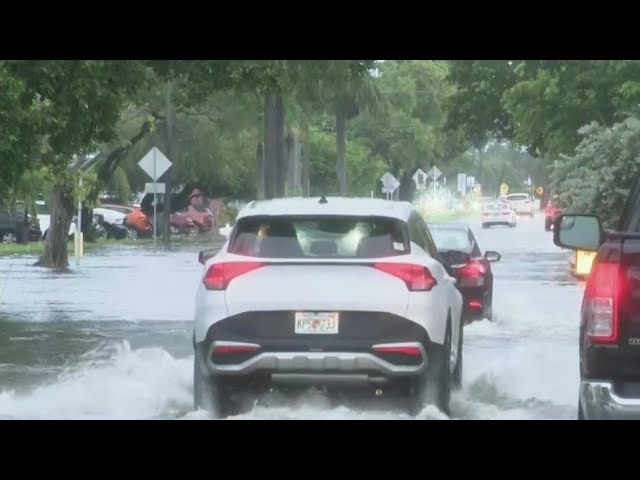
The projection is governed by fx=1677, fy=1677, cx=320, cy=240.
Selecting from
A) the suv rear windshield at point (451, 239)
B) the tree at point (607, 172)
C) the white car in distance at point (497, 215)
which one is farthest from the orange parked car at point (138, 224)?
the suv rear windshield at point (451, 239)

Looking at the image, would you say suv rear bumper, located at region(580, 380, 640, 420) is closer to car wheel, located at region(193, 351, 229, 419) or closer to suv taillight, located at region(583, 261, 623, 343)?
suv taillight, located at region(583, 261, 623, 343)

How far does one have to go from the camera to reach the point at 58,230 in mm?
39562

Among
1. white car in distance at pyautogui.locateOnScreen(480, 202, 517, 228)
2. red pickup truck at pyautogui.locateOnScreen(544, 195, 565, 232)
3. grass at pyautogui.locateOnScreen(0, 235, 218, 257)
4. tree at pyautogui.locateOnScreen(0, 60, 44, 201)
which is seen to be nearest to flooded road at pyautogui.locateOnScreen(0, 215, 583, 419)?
tree at pyautogui.locateOnScreen(0, 60, 44, 201)

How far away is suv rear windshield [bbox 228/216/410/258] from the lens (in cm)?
1232

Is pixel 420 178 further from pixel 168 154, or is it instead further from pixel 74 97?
pixel 74 97

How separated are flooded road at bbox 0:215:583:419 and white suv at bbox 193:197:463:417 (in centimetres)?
70

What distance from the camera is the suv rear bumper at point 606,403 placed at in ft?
28.2

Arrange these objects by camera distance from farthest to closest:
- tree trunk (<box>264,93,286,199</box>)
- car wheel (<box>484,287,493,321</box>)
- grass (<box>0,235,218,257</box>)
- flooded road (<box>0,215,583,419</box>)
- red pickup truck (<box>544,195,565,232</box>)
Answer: grass (<box>0,235,218,257</box>)
red pickup truck (<box>544,195,565,232</box>)
tree trunk (<box>264,93,286,199</box>)
car wheel (<box>484,287,493,321</box>)
flooded road (<box>0,215,583,419</box>)

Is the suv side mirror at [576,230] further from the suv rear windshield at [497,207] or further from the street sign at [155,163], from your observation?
the suv rear windshield at [497,207]

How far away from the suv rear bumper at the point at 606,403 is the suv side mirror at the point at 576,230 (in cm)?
158

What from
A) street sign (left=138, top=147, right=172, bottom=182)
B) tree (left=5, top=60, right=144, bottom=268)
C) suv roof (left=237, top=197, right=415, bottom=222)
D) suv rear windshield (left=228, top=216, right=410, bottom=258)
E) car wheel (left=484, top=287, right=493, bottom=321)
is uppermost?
tree (left=5, top=60, right=144, bottom=268)

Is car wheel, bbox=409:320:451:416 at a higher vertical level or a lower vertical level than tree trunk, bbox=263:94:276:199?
lower
